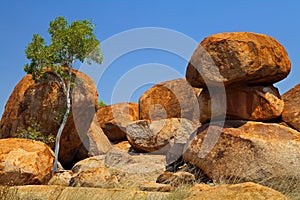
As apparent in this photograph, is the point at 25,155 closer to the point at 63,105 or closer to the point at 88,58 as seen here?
the point at 63,105

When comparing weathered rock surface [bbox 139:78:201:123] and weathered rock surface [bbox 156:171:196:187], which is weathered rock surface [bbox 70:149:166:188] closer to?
weathered rock surface [bbox 156:171:196:187]

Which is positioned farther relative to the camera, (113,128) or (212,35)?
(113,128)

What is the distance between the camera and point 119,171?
11.6m

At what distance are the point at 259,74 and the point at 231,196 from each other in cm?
607

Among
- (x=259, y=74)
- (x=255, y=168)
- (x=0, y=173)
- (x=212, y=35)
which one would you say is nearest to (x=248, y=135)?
(x=255, y=168)

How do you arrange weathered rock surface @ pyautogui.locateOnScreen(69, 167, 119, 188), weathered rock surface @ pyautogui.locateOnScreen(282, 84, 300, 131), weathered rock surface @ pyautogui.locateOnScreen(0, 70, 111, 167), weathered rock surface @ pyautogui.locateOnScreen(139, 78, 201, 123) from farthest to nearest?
weathered rock surface @ pyautogui.locateOnScreen(139, 78, 201, 123) → weathered rock surface @ pyautogui.locateOnScreen(0, 70, 111, 167) → weathered rock surface @ pyautogui.locateOnScreen(282, 84, 300, 131) → weathered rock surface @ pyautogui.locateOnScreen(69, 167, 119, 188)

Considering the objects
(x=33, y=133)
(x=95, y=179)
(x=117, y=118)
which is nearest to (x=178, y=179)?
(x=95, y=179)

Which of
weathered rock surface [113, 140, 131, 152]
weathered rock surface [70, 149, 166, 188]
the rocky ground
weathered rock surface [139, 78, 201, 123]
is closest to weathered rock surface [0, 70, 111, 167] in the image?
weathered rock surface [113, 140, 131, 152]

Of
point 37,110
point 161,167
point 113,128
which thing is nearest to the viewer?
point 161,167

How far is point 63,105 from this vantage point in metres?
17.6

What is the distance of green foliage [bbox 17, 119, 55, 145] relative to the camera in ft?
54.7

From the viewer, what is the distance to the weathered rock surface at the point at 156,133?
604 inches

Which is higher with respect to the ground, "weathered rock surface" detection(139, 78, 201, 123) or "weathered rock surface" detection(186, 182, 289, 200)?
"weathered rock surface" detection(139, 78, 201, 123)

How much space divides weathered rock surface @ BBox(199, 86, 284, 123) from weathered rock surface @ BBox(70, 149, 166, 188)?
8.48 feet
